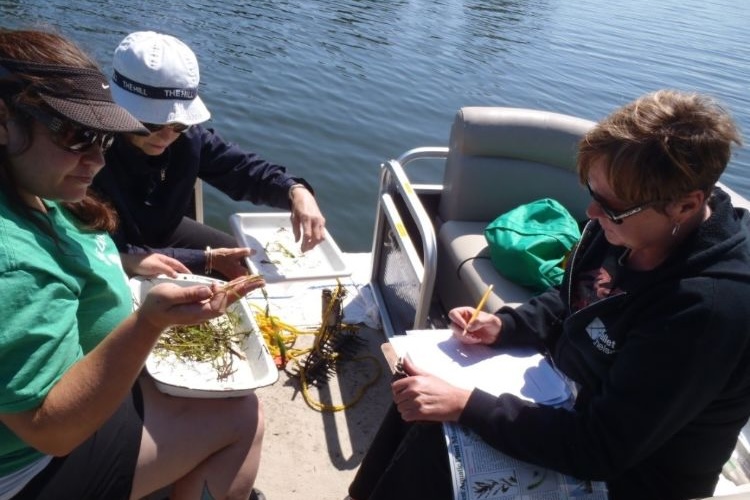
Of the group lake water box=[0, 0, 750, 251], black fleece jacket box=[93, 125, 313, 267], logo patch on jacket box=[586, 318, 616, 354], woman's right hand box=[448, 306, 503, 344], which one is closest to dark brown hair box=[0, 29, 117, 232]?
black fleece jacket box=[93, 125, 313, 267]

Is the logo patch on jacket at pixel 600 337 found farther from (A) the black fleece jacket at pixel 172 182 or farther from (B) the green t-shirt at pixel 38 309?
(A) the black fleece jacket at pixel 172 182

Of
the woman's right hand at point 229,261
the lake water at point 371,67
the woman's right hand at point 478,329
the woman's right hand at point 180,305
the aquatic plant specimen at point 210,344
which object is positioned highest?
the woman's right hand at point 180,305

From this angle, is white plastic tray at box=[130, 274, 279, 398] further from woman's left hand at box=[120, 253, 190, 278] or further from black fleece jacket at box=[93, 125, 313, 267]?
black fleece jacket at box=[93, 125, 313, 267]

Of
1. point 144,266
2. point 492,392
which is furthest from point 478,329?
point 144,266

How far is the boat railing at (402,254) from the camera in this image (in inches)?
99.0

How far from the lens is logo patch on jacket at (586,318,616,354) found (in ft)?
5.16

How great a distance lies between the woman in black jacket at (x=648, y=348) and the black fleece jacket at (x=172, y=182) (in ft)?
4.07

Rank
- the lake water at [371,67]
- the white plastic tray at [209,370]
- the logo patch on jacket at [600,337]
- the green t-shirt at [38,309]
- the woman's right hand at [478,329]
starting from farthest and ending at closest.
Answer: the lake water at [371,67] → the woman's right hand at [478,329] → the white plastic tray at [209,370] → the logo patch on jacket at [600,337] → the green t-shirt at [38,309]

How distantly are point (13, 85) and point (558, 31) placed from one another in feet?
48.4

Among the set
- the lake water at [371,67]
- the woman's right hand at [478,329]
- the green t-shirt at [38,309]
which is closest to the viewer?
the green t-shirt at [38,309]

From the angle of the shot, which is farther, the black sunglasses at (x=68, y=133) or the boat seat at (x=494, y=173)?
the boat seat at (x=494, y=173)

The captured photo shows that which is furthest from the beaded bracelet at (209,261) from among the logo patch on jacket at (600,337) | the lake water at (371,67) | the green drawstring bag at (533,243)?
the lake water at (371,67)

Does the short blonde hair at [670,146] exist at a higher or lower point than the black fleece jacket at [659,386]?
higher

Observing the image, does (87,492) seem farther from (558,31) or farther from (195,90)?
(558,31)
